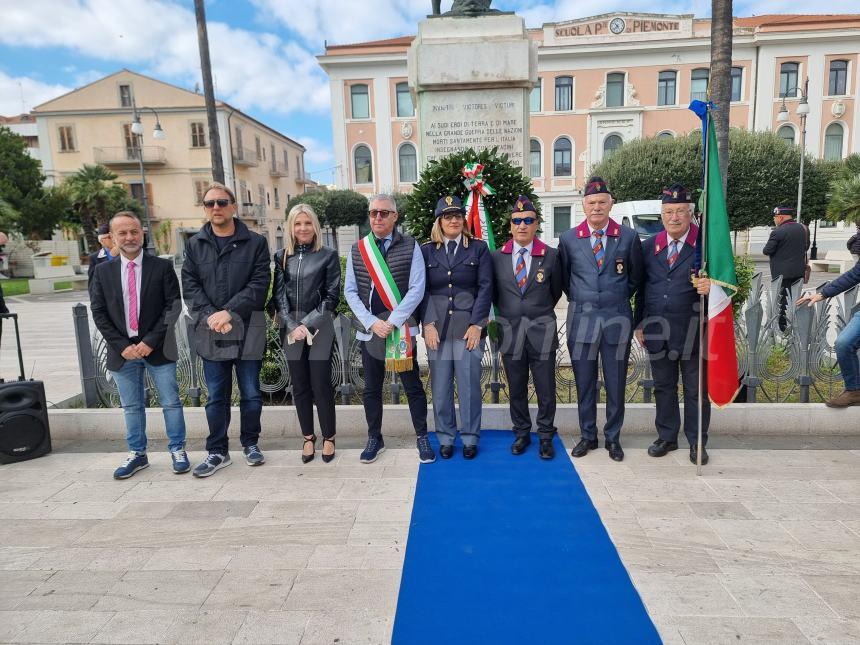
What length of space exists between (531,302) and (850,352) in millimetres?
2659

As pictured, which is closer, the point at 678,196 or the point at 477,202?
the point at 678,196

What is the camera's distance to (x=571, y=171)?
38.4m

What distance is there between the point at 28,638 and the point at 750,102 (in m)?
43.8

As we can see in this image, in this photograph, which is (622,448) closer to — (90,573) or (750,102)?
(90,573)

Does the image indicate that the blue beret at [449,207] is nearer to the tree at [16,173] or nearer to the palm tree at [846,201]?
the palm tree at [846,201]

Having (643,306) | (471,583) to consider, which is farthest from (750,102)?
(471,583)

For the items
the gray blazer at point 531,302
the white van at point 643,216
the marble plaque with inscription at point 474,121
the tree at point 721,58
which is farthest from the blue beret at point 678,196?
the white van at point 643,216

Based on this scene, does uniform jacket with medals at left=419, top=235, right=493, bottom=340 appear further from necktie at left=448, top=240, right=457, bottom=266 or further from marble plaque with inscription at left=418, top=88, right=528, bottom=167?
marble plaque with inscription at left=418, top=88, right=528, bottom=167

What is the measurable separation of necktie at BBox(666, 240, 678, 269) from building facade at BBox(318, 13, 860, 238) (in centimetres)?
3386

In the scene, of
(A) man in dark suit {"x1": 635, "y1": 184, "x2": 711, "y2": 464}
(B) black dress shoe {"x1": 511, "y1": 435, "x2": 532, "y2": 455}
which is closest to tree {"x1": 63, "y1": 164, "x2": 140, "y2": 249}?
(B) black dress shoe {"x1": 511, "y1": 435, "x2": 532, "y2": 455}

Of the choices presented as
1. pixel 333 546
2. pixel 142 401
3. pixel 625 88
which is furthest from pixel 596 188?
pixel 625 88

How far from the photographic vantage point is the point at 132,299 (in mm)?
4258

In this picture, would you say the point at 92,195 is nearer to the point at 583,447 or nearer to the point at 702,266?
the point at 583,447

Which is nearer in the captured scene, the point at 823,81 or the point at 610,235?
the point at 610,235
